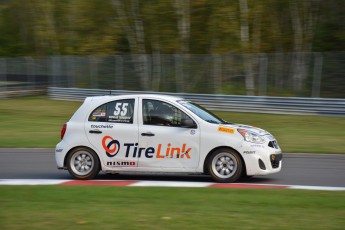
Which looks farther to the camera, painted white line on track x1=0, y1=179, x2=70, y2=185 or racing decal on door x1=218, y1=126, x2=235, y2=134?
painted white line on track x1=0, y1=179, x2=70, y2=185

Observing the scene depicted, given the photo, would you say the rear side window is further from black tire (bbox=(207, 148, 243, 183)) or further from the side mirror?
black tire (bbox=(207, 148, 243, 183))

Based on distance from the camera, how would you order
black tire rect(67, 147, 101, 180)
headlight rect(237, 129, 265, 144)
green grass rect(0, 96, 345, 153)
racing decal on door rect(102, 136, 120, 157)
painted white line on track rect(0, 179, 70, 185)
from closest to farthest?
headlight rect(237, 129, 265, 144), painted white line on track rect(0, 179, 70, 185), racing decal on door rect(102, 136, 120, 157), black tire rect(67, 147, 101, 180), green grass rect(0, 96, 345, 153)

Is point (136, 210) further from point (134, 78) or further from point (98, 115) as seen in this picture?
point (134, 78)

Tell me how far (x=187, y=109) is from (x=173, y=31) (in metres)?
27.9

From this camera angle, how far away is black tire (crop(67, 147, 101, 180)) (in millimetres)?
12067

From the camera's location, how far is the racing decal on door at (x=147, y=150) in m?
11.6

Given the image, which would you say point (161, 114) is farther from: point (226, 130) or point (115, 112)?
point (226, 130)

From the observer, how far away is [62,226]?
25.1ft

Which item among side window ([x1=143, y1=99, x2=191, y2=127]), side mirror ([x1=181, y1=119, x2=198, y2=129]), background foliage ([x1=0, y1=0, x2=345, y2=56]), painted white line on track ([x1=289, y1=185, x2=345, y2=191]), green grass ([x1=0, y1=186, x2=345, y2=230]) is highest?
background foliage ([x1=0, y1=0, x2=345, y2=56])

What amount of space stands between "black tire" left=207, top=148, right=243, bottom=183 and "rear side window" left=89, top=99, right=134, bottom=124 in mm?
1600

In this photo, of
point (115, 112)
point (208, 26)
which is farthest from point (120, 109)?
point (208, 26)

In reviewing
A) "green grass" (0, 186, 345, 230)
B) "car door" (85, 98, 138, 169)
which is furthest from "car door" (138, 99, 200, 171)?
"green grass" (0, 186, 345, 230)

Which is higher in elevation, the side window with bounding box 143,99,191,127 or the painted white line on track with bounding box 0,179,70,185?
the side window with bounding box 143,99,191,127

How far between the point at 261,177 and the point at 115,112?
289cm
